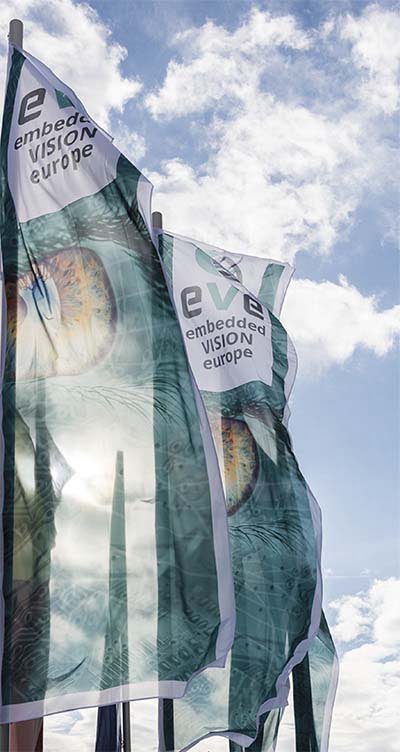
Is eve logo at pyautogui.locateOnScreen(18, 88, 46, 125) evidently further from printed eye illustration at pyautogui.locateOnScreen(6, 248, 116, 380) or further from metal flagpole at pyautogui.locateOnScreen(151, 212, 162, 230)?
metal flagpole at pyautogui.locateOnScreen(151, 212, 162, 230)

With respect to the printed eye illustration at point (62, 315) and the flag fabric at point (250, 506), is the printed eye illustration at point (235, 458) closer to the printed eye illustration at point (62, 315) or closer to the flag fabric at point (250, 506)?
the flag fabric at point (250, 506)

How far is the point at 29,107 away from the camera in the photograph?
28.1ft

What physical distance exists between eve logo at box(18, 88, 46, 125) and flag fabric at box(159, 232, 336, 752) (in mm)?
2872

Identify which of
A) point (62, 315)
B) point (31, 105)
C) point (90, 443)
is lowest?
point (90, 443)

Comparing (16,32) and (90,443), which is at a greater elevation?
(16,32)

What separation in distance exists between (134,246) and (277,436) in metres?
4.87

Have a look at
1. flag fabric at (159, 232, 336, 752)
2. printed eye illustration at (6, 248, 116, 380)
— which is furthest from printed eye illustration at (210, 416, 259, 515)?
printed eye illustration at (6, 248, 116, 380)

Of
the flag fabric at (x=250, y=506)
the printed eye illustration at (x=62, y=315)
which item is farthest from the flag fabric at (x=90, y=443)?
the flag fabric at (x=250, y=506)

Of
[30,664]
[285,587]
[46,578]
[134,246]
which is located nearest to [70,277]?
[134,246]

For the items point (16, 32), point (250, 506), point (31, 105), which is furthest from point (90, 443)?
point (250, 506)

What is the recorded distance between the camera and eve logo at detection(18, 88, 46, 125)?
8.52 meters

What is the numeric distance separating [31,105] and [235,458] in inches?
202

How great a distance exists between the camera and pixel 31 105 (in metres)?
8.56

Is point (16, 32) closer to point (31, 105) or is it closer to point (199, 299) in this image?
point (31, 105)
